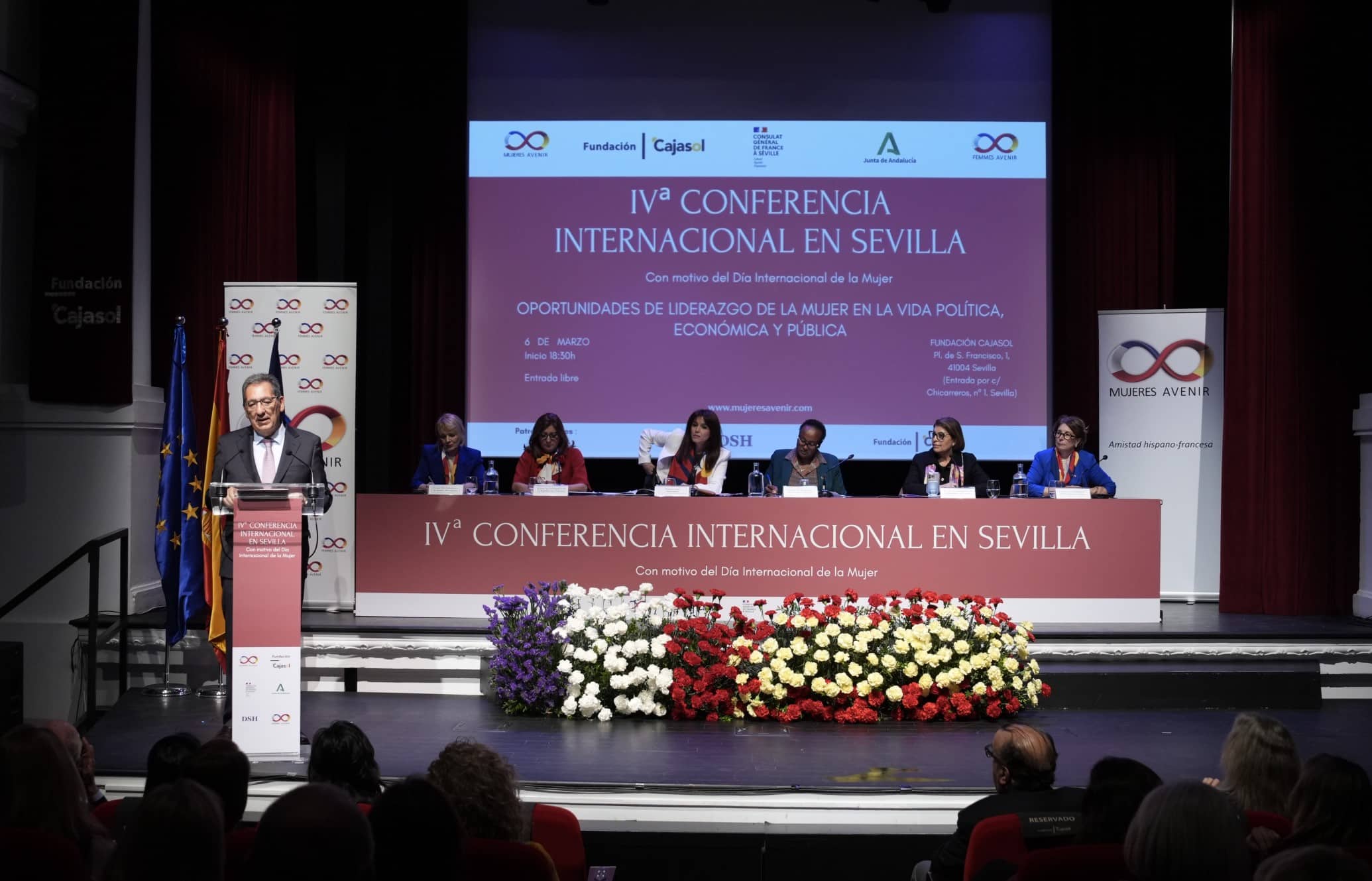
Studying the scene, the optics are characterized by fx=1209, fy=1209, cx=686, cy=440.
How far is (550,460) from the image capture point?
701 centimetres

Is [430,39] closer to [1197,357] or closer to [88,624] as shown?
[88,624]

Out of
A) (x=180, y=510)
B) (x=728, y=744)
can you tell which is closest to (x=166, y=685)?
(x=180, y=510)

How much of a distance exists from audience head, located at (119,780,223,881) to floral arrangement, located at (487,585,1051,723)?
3.61 m

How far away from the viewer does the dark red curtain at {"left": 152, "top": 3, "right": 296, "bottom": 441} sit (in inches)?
286

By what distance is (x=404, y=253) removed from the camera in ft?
28.9

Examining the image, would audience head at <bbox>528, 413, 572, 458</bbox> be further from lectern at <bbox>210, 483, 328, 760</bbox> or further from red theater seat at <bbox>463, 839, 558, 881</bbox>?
red theater seat at <bbox>463, 839, 558, 881</bbox>

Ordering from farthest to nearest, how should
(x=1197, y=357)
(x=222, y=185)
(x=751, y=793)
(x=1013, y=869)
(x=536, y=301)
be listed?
(x=536, y=301)
(x=1197, y=357)
(x=222, y=185)
(x=751, y=793)
(x=1013, y=869)

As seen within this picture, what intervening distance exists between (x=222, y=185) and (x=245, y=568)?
372 centimetres

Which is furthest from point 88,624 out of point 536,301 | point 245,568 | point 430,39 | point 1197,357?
point 1197,357

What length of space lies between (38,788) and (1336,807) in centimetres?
254

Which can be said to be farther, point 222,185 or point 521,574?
point 222,185

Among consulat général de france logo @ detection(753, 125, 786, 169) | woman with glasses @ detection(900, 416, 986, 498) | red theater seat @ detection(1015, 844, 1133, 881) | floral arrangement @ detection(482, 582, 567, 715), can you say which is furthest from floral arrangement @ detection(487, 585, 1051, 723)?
consulat général de france logo @ detection(753, 125, 786, 169)

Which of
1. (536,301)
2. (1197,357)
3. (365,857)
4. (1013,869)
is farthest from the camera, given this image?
(536,301)

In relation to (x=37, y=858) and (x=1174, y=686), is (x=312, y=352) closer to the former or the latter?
(x=1174, y=686)
